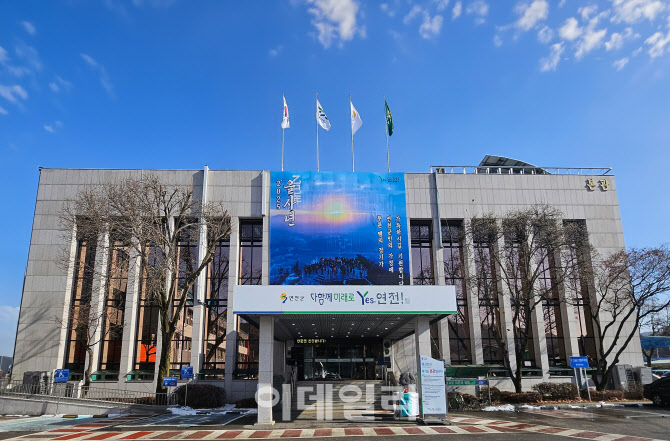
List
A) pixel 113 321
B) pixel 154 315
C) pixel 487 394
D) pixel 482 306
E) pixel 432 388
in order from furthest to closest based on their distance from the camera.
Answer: pixel 482 306, pixel 154 315, pixel 113 321, pixel 487 394, pixel 432 388

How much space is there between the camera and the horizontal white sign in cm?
1775

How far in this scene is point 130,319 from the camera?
100ft

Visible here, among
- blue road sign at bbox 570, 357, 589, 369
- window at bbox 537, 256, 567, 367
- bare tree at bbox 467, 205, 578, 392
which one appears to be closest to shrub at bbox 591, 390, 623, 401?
blue road sign at bbox 570, 357, 589, 369

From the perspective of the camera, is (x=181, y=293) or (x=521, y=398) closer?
(x=521, y=398)

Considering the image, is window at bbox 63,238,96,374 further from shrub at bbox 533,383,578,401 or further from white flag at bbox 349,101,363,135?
shrub at bbox 533,383,578,401

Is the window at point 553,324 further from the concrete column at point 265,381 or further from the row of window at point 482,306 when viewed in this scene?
the concrete column at point 265,381

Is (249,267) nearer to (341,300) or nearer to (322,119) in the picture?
(322,119)

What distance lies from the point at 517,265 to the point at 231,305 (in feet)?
62.9

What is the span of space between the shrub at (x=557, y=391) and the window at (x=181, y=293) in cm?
2248

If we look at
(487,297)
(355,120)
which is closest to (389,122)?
(355,120)

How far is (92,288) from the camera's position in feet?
101

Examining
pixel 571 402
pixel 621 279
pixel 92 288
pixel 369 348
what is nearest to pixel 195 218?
pixel 92 288

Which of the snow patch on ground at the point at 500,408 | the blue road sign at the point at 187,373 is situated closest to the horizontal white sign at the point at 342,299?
the snow patch on ground at the point at 500,408

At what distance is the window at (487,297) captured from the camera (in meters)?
31.3
